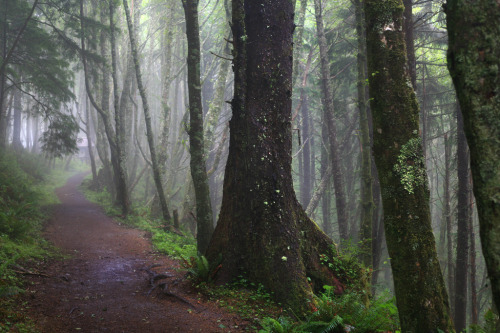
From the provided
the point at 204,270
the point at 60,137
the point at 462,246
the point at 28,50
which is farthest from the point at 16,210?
the point at 462,246


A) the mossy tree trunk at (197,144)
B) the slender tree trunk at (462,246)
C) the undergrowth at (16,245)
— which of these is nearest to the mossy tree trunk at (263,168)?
the mossy tree trunk at (197,144)

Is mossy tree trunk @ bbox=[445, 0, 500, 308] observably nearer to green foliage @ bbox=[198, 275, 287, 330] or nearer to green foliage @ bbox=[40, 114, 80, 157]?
green foliage @ bbox=[198, 275, 287, 330]

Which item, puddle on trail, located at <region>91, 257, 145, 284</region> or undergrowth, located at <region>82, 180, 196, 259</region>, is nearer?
puddle on trail, located at <region>91, 257, 145, 284</region>

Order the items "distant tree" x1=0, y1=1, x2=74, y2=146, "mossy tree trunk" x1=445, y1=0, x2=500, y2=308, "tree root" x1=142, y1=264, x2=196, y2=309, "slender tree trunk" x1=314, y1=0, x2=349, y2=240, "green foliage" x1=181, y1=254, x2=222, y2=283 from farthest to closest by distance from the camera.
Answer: "distant tree" x1=0, y1=1, x2=74, y2=146 → "slender tree trunk" x1=314, y1=0, x2=349, y2=240 → "green foliage" x1=181, y1=254, x2=222, y2=283 → "tree root" x1=142, y1=264, x2=196, y2=309 → "mossy tree trunk" x1=445, y1=0, x2=500, y2=308

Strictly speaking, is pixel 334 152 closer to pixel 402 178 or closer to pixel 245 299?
pixel 245 299

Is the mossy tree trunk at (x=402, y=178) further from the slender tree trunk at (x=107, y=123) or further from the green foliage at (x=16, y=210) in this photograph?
the slender tree trunk at (x=107, y=123)

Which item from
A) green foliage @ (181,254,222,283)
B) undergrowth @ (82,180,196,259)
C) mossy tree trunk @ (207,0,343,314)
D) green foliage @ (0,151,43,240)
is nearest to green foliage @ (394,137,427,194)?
mossy tree trunk @ (207,0,343,314)

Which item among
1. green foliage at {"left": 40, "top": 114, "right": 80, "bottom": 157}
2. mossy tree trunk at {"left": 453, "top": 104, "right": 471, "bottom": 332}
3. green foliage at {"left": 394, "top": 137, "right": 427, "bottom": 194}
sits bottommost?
mossy tree trunk at {"left": 453, "top": 104, "right": 471, "bottom": 332}

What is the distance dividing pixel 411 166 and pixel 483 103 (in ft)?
4.47

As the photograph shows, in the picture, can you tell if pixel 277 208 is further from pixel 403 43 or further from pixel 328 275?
pixel 403 43

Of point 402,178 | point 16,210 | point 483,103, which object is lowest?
point 16,210

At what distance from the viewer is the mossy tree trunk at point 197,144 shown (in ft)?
27.1

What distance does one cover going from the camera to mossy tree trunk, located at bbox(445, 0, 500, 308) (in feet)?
7.71

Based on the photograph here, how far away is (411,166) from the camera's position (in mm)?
3699
